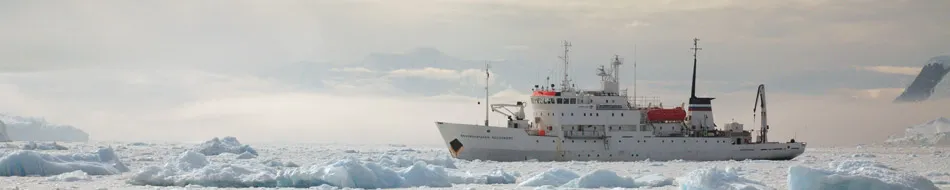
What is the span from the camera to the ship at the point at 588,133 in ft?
119

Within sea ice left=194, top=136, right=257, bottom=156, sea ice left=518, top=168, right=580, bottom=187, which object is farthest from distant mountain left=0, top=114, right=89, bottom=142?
sea ice left=518, top=168, right=580, bottom=187

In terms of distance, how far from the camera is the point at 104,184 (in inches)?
784

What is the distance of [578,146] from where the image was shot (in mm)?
36875

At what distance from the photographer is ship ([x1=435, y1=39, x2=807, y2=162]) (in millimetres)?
36125

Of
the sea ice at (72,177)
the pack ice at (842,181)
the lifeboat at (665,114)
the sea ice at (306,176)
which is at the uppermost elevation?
the lifeboat at (665,114)

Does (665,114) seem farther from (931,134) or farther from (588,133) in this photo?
(931,134)

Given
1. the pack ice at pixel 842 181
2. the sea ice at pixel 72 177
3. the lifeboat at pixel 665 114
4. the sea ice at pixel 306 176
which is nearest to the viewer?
the pack ice at pixel 842 181

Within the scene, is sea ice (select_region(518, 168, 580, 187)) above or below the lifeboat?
below

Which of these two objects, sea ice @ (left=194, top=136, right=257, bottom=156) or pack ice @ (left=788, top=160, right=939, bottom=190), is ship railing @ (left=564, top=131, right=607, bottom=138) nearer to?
sea ice @ (left=194, top=136, right=257, bottom=156)

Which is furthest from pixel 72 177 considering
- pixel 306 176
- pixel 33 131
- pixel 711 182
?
pixel 33 131

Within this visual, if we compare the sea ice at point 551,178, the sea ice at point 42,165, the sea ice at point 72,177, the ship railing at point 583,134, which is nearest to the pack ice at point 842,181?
the sea ice at point 551,178

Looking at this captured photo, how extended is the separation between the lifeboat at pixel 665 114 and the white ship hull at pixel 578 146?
1.08 metres

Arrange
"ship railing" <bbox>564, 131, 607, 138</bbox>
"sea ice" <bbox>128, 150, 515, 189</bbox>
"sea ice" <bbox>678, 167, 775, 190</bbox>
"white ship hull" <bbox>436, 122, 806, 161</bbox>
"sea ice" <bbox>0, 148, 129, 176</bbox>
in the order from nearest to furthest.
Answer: "sea ice" <bbox>678, 167, 775, 190</bbox> → "sea ice" <bbox>128, 150, 515, 189</bbox> → "sea ice" <bbox>0, 148, 129, 176</bbox> → "white ship hull" <bbox>436, 122, 806, 161</bbox> → "ship railing" <bbox>564, 131, 607, 138</bbox>

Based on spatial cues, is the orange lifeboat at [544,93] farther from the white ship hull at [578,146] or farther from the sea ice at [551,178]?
the sea ice at [551,178]
